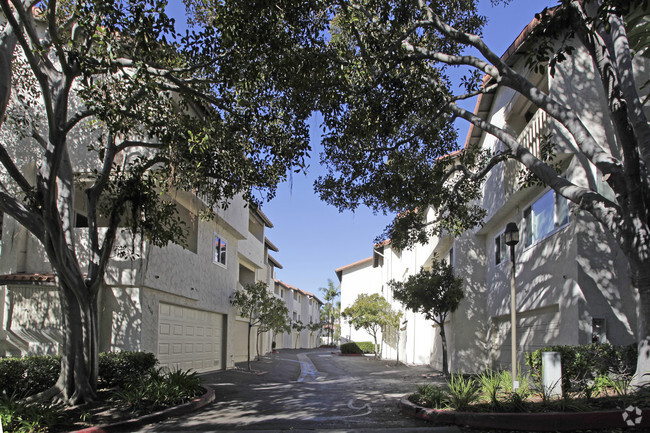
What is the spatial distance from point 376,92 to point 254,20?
2.74 m

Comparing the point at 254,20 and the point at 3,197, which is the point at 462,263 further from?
the point at 3,197

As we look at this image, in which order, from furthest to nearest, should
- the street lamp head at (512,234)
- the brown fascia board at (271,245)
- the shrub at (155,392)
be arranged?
1. the brown fascia board at (271,245)
2. the street lamp head at (512,234)
3. the shrub at (155,392)

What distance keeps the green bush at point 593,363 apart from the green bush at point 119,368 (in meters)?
8.79

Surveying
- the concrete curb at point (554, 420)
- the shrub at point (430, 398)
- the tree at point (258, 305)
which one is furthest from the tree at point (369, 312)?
the concrete curb at point (554, 420)

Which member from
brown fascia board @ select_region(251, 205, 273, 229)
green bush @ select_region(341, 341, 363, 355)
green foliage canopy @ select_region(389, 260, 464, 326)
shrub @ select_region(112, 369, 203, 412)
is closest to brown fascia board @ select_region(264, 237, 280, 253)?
brown fascia board @ select_region(251, 205, 273, 229)

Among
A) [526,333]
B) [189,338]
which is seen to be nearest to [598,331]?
[526,333]

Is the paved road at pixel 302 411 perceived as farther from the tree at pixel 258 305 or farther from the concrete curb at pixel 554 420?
the tree at pixel 258 305

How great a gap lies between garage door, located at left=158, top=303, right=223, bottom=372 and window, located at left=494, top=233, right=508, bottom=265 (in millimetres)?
11411

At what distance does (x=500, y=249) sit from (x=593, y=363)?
368 inches

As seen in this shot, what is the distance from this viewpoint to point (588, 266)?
10.4m

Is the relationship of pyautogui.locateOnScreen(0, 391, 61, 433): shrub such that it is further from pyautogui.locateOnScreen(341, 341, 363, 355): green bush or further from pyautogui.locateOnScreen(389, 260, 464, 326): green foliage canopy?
pyautogui.locateOnScreen(341, 341, 363, 355): green bush

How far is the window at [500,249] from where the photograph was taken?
56.9ft

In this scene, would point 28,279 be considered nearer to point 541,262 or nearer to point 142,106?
point 142,106

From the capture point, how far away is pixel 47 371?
10.7 m
